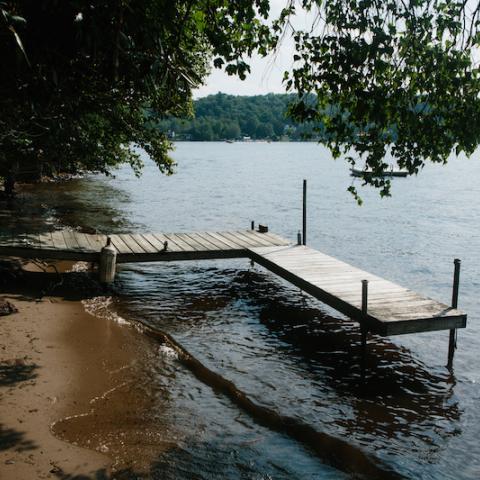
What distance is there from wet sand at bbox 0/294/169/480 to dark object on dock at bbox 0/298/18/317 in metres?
0.12

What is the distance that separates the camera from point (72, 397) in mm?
8602

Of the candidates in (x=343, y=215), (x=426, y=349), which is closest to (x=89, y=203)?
(x=343, y=215)

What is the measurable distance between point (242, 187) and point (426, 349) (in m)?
45.4

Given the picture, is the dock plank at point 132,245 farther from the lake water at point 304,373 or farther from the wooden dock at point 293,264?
the lake water at point 304,373

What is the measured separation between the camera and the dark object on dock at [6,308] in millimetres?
11914

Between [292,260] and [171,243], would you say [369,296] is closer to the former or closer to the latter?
[292,260]

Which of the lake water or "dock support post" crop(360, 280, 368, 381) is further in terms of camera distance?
"dock support post" crop(360, 280, 368, 381)

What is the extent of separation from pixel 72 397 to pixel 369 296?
6.21 meters

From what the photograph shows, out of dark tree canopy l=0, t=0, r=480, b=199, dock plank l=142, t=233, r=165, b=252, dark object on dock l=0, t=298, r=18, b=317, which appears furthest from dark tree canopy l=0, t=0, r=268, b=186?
dock plank l=142, t=233, r=165, b=252

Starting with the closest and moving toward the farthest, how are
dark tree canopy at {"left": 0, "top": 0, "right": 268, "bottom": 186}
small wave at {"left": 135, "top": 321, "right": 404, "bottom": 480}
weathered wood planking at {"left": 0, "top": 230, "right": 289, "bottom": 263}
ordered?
dark tree canopy at {"left": 0, "top": 0, "right": 268, "bottom": 186}
small wave at {"left": 135, "top": 321, "right": 404, "bottom": 480}
weathered wood planking at {"left": 0, "top": 230, "right": 289, "bottom": 263}

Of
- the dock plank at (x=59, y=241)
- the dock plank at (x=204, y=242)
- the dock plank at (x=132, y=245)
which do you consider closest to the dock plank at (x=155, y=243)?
the dock plank at (x=132, y=245)

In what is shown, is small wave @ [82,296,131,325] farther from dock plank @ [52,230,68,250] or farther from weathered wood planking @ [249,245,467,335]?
weathered wood planking @ [249,245,467,335]

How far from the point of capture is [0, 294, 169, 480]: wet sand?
6.85 metres

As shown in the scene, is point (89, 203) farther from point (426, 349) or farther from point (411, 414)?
point (411, 414)
